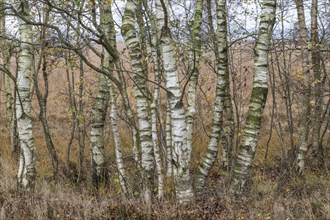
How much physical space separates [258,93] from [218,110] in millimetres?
1005

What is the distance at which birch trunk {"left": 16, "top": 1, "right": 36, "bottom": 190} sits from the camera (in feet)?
18.7

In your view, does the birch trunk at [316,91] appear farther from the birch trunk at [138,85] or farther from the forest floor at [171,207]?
the birch trunk at [138,85]

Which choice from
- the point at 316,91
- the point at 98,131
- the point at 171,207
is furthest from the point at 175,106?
the point at 316,91

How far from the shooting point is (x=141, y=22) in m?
5.98

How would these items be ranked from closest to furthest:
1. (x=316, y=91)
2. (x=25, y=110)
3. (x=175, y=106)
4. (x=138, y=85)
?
(x=175, y=106)
(x=138, y=85)
(x=25, y=110)
(x=316, y=91)

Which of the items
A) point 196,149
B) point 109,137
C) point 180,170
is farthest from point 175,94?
point 109,137

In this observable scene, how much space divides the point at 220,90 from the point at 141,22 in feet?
6.31

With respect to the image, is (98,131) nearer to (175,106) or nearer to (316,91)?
(175,106)

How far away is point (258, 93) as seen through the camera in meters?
4.50

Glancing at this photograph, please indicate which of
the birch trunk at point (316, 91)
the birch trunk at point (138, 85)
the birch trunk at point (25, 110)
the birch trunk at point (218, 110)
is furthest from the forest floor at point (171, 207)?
the birch trunk at point (316, 91)

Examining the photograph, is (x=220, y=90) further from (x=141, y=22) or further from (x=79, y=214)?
(x=79, y=214)

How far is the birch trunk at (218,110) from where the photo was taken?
527cm

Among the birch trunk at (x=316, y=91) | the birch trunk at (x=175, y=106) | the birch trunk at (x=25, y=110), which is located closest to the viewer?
the birch trunk at (x=175, y=106)

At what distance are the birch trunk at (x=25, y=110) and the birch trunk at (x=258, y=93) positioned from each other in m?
3.63
